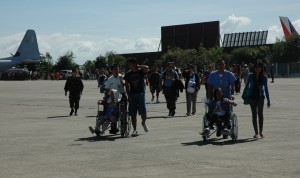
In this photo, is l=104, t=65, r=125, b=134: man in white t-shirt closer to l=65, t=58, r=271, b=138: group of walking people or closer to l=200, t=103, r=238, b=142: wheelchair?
l=65, t=58, r=271, b=138: group of walking people

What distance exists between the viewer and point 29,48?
129625mm

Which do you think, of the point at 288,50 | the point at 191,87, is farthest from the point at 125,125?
the point at 288,50

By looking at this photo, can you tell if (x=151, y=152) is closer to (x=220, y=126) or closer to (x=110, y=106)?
(x=220, y=126)

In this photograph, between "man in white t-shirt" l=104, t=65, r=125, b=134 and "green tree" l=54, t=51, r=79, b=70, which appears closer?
"man in white t-shirt" l=104, t=65, r=125, b=134

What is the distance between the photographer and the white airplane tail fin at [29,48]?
129 metres

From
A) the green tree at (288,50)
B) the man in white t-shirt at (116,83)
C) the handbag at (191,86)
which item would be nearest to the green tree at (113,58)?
the green tree at (288,50)

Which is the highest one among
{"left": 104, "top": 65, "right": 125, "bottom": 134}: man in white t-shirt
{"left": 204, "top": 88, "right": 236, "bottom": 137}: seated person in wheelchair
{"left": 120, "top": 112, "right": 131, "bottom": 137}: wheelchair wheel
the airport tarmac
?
{"left": 104, "top": 65, "right": 125, "bottom": 134}: man in white t-shirt

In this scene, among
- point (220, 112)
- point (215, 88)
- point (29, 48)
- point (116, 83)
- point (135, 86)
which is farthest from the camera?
point (29, 48)

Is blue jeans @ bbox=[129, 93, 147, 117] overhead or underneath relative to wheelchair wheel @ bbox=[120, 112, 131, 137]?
overhead

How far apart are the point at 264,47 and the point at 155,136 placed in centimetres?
10973

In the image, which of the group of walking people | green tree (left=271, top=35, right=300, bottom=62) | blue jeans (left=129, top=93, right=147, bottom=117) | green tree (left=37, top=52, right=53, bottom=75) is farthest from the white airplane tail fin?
blue jeans (left=129, top=93, right=147, bottom=117)

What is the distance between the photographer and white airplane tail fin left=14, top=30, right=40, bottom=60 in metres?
129

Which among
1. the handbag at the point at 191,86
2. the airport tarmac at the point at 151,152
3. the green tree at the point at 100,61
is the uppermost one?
the green tree at the point at 100,61

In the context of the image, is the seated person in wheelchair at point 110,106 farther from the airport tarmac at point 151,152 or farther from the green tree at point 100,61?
the green tree at point 100,61
